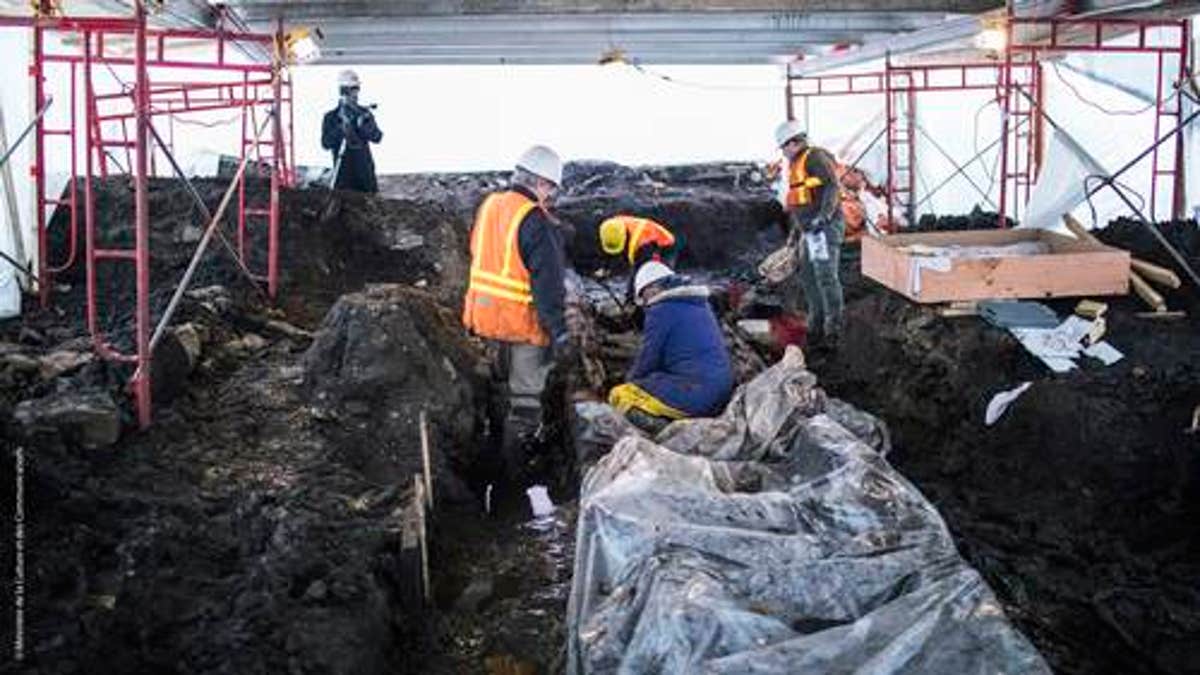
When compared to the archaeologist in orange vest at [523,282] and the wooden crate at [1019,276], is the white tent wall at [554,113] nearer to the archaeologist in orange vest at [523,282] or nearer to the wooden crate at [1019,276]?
the wooden crate at [1019,276]

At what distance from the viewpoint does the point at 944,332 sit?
856 centimetres

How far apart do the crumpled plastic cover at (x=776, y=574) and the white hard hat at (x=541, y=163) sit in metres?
2.13

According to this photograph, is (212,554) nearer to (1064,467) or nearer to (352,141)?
(1064,467)

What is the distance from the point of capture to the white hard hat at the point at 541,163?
625 centimetres

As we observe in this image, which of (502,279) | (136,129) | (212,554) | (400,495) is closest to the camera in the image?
(212,554)

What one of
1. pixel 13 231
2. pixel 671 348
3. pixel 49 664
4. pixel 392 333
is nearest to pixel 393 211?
pixel 13 231

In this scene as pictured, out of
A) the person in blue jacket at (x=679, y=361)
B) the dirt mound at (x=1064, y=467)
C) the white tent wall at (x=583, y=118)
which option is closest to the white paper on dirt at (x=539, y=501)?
the person in blue jacket at (x=679, y=361)

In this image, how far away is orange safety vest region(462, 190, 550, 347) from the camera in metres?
6.29

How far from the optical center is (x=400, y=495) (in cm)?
558

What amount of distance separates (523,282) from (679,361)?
1.13 m

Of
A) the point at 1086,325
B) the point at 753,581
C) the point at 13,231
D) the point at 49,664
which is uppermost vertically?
the point at 13,231

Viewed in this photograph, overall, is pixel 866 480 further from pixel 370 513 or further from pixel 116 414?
pixel 116 414

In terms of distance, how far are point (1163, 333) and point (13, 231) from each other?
881 centimetres

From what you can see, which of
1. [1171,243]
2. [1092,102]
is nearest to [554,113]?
[1092,102]
